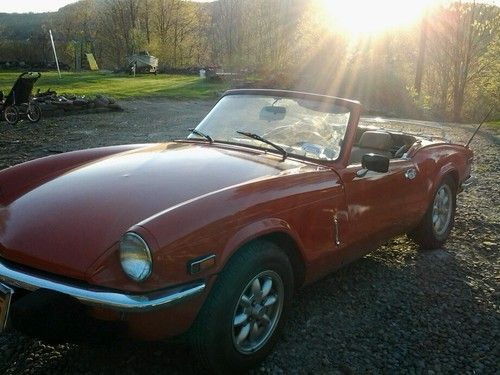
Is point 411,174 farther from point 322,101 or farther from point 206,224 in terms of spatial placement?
point 206,224

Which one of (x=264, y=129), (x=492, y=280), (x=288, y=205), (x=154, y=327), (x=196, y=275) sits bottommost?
(x=492, y=280)

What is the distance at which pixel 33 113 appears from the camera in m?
11.9

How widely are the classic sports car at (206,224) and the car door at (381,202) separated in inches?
0.5

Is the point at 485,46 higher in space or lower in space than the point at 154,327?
higher

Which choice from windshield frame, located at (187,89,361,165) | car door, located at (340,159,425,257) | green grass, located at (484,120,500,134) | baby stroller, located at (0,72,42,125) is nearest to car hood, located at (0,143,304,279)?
windshield frame, located at (187,89,361,165)

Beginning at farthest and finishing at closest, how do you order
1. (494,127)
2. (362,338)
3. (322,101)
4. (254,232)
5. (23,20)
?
(23,20) → (494,127) → (322,101) → (362,338) → (254,232)

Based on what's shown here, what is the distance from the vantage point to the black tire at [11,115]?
11422 millimetres

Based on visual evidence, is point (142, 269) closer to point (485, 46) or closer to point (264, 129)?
point (264, 129)

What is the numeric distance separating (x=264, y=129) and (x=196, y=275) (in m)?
1.59

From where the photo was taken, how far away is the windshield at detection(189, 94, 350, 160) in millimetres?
3248

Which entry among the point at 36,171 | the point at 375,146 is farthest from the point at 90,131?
the point at 375,146

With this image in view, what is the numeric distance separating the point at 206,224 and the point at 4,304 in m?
0.97

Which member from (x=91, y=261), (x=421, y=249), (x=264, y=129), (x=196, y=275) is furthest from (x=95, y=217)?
(x=421, y=249)

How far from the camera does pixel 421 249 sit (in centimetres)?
432
